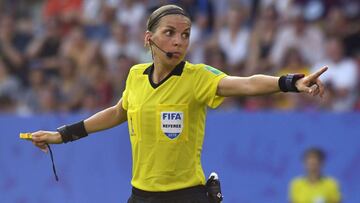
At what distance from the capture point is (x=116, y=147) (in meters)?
13.6

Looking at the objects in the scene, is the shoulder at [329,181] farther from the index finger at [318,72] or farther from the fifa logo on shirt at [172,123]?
the index finger at [318,72]

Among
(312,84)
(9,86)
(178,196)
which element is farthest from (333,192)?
(9,86)

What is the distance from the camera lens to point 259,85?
646 cm

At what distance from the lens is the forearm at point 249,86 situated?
6406 millimetres

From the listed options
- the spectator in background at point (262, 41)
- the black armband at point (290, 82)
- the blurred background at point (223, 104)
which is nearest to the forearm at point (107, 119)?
the black armband at point (290, 82)

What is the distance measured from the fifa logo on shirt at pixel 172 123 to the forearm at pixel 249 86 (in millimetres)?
322

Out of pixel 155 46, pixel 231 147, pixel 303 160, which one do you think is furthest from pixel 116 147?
pixel 155 46

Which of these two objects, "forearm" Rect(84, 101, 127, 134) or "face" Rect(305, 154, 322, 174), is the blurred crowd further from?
"forearm" Rect(84, 101, 127, 134)

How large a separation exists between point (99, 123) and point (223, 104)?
557 centimetres

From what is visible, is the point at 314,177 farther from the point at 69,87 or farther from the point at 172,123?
the point at 172,123

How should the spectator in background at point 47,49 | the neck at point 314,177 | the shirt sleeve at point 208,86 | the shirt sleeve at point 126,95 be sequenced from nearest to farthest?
the shirt sleeve at point 208,86 < the shirt sleeve at point 126,95 < the neck at point 314,177 < the spectator in background at point 47,49

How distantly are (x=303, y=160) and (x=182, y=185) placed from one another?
17.7 ft

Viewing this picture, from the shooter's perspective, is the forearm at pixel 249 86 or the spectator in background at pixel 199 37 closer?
the forearm at pixel 249 86

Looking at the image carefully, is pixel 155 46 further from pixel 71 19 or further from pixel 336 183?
pixel 71 19
